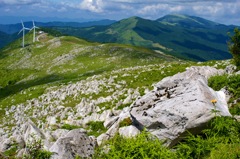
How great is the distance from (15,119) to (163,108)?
120 ft

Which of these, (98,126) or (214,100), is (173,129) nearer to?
(214,100)

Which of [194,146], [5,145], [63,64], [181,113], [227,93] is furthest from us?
[63,64]

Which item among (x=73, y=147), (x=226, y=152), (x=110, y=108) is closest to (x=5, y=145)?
(x=73, y=147)

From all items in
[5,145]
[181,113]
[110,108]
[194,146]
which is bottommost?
[110,108]

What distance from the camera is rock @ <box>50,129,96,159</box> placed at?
14.7 m

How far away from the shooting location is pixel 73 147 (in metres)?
15.1

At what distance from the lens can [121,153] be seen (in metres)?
Result: 11.6

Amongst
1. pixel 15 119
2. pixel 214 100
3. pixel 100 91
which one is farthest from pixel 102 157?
pixel 15 119

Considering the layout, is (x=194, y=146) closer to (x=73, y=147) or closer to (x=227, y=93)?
(x=73, y=147)

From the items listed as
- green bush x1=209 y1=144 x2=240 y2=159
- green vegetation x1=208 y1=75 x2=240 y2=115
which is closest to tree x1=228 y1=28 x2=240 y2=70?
green vegetation x1=208 y1=75 x2=240 y2=115

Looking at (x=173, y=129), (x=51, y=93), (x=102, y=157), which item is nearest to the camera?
(x=102, y=157)

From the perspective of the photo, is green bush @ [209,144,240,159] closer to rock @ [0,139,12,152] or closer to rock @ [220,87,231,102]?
rock @ [220,87,231,102]

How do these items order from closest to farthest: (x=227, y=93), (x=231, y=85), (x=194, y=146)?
1. (x=194, y=146)
2. (x=227, y=93)
3. (x=231, y=85)

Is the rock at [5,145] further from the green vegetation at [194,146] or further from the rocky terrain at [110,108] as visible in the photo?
the green vegetation at [194,146]
